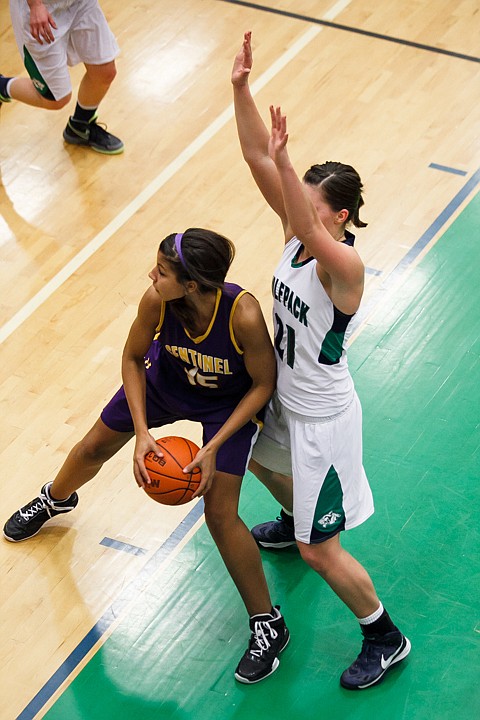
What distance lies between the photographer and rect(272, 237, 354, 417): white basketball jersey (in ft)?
12.6

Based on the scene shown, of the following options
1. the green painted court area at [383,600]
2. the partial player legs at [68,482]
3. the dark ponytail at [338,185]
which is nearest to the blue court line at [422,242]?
the green painted court area at [383,600]

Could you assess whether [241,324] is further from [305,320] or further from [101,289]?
[101,289]

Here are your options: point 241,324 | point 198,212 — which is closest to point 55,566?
point 241,324

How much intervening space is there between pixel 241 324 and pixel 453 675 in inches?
63.9

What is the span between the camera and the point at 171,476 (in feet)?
13.3

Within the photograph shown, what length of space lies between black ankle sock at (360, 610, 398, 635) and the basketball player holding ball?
0.35m

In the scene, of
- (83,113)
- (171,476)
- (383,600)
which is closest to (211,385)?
(171,476)

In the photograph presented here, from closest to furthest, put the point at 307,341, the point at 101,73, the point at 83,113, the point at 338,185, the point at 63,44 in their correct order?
the point at 338,185, the point at 307,341, the point at 63,44, the point at 101,73, the point at 83,113

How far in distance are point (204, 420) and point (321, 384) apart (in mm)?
481

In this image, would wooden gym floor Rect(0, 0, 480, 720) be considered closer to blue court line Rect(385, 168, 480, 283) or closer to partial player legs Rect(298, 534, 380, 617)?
blue court line Rect(385, 168, 480, 283)

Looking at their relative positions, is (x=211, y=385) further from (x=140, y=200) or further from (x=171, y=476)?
(x=140, y=200)

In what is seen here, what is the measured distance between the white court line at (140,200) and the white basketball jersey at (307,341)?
2544 millimetres

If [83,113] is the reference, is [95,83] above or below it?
above

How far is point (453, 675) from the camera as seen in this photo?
438cm
